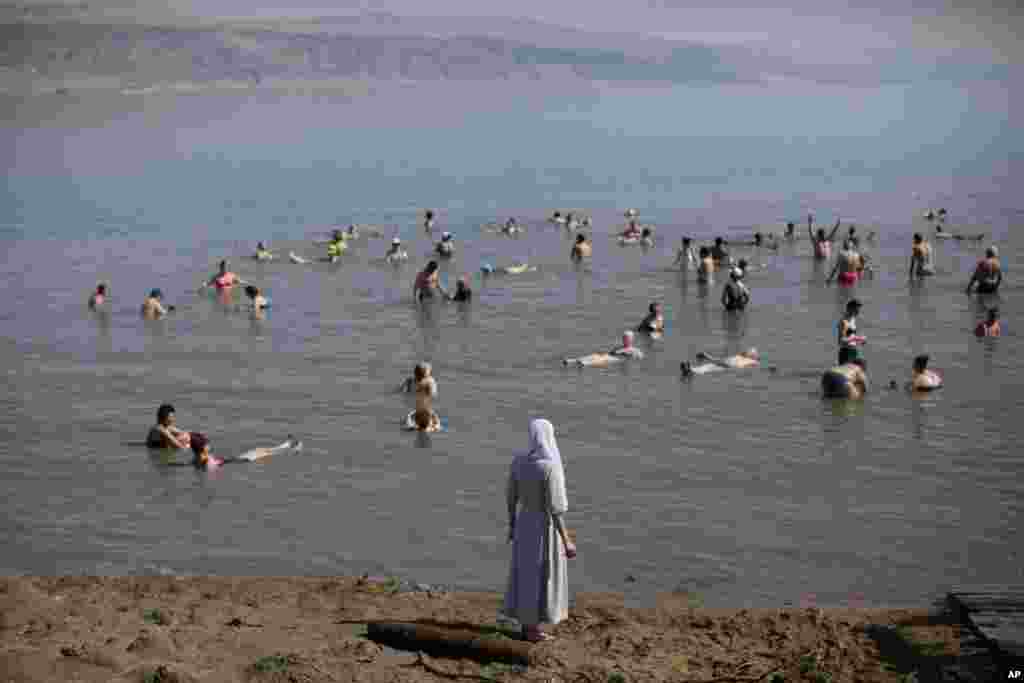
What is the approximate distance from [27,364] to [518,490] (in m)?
21.4

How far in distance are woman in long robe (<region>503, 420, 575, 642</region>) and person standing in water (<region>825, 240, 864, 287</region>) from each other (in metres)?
29.4

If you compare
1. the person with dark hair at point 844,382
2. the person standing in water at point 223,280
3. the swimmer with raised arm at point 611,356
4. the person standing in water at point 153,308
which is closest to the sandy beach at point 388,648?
the person with dark hair at point 844,382

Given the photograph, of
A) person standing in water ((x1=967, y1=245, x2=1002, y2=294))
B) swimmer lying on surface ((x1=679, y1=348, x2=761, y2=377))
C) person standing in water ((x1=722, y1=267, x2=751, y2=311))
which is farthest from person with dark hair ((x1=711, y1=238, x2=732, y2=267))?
swimmer lying on surface ((x1=679, y1=348, x2=761, y2=377))

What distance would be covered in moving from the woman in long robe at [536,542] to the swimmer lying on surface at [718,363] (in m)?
16.1

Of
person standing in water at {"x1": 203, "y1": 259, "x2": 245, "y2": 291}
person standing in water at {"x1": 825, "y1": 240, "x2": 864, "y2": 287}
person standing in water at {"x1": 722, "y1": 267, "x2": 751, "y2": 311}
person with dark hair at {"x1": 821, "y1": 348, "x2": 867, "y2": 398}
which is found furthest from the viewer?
person standing in water at {"x1": 825, "y1": 240, "x2": 864, "y2": 287}

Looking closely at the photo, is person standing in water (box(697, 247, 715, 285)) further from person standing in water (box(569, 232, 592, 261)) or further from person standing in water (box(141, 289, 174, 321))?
person standing in water (box(141, 289, 174, 321))

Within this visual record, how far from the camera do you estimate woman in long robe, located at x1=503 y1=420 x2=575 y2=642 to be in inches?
475

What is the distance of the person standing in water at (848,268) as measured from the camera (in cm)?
3981

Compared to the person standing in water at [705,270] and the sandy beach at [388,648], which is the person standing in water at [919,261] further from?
the sandy beach at [388,648]

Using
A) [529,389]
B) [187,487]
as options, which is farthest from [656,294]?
[187,487]

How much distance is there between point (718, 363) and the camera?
28688mm

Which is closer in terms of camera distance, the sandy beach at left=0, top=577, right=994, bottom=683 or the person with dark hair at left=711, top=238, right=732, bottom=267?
the sandy beach at left=0, top=577, right=994, bottom=683

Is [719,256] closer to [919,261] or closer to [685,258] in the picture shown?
[685,258]

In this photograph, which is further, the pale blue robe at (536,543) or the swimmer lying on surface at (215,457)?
the swimmer lying on surface at (215,457)
